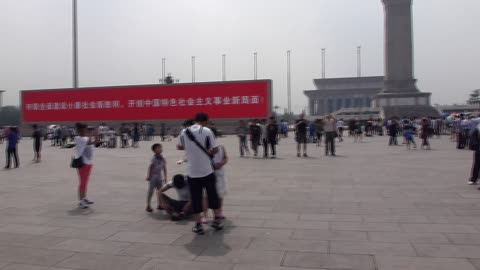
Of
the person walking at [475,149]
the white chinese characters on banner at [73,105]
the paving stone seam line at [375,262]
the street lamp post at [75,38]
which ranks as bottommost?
the paving stone seam line at [375,262]

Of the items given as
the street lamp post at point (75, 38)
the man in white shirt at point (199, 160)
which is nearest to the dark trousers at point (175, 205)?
the man in white shirt at point (199, 160)

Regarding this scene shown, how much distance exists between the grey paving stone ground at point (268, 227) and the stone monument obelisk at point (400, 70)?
41483 mm

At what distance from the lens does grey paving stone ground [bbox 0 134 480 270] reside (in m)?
4.22

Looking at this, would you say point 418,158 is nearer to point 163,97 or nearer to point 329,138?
point 329,138

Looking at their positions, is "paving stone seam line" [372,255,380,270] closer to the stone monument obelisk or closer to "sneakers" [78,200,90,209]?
"sneakers" [78,200,90,209]

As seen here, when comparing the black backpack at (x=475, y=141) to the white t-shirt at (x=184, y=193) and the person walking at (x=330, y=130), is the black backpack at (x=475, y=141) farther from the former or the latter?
the person walking at (x=330, y=130)

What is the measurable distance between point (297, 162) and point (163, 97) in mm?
25029

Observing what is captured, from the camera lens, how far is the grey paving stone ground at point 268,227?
4219 mm

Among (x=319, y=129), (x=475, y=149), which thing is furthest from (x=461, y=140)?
(x=475, y=149)

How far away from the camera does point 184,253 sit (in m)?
4.48

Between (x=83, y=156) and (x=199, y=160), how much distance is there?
8.94 feet

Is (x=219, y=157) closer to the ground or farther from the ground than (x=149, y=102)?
closer to the ground

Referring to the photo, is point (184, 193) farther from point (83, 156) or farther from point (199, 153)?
point (83, 156)

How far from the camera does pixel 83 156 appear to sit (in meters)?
7.05
